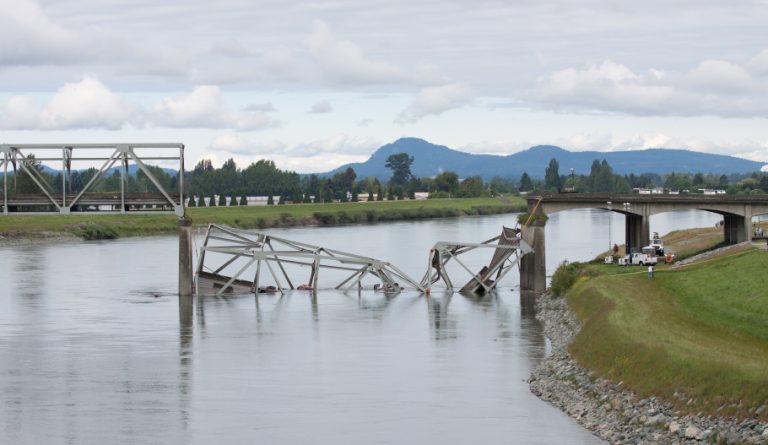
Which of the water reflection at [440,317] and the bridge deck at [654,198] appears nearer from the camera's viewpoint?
the water reflection at [440,317]

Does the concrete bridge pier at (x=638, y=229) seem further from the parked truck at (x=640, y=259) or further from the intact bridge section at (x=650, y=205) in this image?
the parked truck at (x=640, y=259)

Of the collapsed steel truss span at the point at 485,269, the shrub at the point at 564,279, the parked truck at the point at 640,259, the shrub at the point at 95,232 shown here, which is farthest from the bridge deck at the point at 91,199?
the shrub at the point at 95,232

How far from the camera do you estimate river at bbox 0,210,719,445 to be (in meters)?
44.9

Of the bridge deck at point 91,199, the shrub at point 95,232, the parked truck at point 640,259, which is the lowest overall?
the parked truck at point 640,259

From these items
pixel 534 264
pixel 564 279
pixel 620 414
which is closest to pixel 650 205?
pixel 534 264

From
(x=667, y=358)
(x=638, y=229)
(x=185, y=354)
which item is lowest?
(x=185, y=354)

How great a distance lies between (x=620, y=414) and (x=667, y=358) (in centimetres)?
350

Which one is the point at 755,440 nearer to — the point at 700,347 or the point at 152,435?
the point at 700,347

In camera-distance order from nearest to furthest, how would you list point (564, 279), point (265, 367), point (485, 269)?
point (265, 367)
point (564, 279)
point (485, 269)

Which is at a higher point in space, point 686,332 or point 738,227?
point 738,227

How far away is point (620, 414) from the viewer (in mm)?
42656

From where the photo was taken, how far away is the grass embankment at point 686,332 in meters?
39.3

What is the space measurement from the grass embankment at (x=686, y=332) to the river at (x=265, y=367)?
129 inches

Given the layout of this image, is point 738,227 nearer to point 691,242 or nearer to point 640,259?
point 691,242
